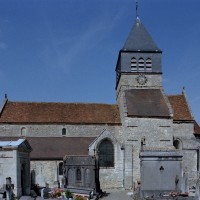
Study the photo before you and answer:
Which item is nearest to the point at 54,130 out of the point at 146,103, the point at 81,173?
the point at 81,173

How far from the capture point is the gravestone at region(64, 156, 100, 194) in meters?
33.0

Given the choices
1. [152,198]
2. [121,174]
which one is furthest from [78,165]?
[152,198]

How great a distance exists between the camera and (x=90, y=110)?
41.3 meters

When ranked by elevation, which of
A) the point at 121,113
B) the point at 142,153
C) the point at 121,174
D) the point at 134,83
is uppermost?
the point at 134,83

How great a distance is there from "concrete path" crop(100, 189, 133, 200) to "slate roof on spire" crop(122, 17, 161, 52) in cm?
1564

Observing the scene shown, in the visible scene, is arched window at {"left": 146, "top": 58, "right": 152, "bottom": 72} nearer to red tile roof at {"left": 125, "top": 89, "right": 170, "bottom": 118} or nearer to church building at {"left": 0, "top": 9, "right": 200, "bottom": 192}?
church building at {"left": 0, "top": 9, "right": 200, "bottom": 192}

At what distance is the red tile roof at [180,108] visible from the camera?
39938 millimetres

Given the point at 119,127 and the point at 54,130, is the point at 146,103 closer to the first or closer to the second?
the point at 119,127

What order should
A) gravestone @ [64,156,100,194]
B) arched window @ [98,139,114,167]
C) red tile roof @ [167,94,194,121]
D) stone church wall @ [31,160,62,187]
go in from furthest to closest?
red tile roof @ [167,94,194,121], arched window @ [98,139,114,167], stone church wall @ [31,160,62,187], gravestone @ [64,156,100,194]

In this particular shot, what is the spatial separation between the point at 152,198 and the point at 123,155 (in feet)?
43.3

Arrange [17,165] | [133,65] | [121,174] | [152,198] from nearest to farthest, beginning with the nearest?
[152,198] < [17,165] < [121,174] < [133,65]

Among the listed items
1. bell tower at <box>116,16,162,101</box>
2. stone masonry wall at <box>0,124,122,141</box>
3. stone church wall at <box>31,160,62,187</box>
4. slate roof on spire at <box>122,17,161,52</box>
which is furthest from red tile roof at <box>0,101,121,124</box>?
slate roof on spire at <box>122,17,161,52</box>

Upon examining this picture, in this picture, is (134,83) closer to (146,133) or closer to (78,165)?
(146,133)

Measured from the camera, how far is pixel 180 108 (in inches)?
1619
